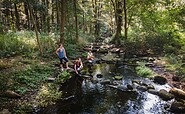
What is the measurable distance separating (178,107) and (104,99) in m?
3.73

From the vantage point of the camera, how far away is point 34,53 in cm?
1703

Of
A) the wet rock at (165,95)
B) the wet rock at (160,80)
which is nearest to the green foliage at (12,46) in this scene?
the wet rock at (160,80)

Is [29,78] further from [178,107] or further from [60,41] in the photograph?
[178,107]

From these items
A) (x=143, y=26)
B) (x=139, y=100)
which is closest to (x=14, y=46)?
(x=139, y=100)

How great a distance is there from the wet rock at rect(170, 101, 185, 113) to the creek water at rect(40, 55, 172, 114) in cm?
33

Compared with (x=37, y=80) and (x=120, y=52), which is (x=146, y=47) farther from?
(x=37, y=80)

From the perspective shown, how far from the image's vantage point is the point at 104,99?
11.4 m

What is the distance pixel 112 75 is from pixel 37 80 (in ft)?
19.2

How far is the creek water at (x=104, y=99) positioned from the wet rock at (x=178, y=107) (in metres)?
0.33

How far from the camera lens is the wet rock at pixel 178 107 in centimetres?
983

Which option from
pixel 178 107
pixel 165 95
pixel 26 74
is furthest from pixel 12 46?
pixel 178 107

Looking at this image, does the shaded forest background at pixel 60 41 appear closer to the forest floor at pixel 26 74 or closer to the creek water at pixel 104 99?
the forest floor at pixel 26 74

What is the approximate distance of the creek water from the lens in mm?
10008

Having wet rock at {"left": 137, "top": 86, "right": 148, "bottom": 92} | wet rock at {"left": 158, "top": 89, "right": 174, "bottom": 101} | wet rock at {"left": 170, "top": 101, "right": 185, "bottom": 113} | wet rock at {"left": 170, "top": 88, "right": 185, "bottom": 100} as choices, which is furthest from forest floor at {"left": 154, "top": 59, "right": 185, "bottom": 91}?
wet rock at {"left": 170, "top": 101, "right": 185, "bottom": 113}
